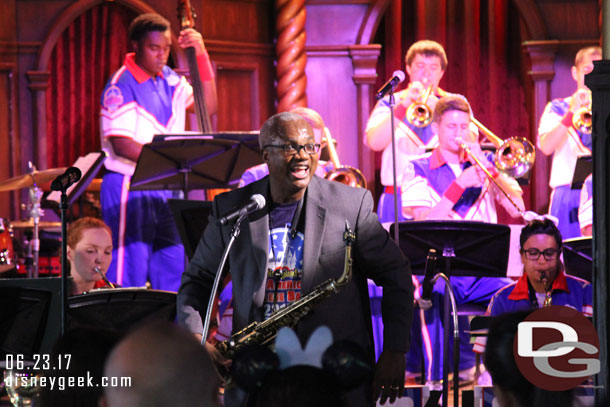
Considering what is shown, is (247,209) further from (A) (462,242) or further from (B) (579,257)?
(B) (579,257)

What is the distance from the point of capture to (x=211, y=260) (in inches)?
143

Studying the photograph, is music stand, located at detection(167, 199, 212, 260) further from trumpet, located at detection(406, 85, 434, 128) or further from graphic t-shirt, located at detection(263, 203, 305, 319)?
trumpet, located at detection(406, 85, 434, 128)

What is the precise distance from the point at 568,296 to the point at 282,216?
2083mm

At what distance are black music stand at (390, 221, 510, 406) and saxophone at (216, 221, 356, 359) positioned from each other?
1582 millimetres

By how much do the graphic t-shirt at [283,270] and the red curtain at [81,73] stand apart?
20.4 ft

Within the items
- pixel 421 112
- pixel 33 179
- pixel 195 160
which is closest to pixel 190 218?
pixel 195 160

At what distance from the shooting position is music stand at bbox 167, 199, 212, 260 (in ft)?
18.3

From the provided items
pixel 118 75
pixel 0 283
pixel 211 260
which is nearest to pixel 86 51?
pixel 118 75

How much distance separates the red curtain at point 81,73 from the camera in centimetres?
927

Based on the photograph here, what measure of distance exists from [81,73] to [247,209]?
6390mm

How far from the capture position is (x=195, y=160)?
254 inches

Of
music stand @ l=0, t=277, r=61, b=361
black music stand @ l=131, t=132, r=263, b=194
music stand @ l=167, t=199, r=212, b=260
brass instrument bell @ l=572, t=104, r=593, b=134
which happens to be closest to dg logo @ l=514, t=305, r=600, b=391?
music stand @ l=0, t=277, r=61, b=361

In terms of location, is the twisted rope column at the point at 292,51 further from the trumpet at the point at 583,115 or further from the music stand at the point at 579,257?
the music stand at the point at 579,257

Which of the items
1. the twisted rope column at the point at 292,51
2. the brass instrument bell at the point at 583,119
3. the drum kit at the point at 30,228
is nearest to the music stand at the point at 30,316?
the drum kit at the point at 30,228
